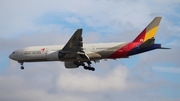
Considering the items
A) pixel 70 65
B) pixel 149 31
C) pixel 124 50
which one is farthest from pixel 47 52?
pixel 149 31

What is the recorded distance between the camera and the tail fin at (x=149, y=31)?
64750mm

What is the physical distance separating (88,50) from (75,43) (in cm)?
301

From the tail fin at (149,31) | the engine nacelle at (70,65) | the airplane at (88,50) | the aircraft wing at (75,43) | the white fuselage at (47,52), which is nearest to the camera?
the aircraft wing at (75,43)

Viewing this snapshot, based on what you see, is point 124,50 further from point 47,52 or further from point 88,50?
point 47,52

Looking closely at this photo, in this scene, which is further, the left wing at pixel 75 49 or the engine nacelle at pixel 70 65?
the engine nacelle at pixel 70 65

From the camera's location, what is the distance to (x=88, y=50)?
65.4 meters

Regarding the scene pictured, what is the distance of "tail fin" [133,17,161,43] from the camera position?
6475cm

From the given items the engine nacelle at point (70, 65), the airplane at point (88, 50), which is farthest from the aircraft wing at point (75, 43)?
the engine nacelle at point (70, 65)

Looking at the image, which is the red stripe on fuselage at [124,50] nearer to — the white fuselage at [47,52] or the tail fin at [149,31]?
the white fuselage at [47,52]

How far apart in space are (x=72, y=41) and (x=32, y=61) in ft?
30.9

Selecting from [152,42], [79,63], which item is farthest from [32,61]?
[152,42]

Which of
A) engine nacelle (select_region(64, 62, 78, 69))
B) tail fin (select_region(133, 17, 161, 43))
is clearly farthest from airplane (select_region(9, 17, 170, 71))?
engine nacelle (select_region(64, 62, 78, 69))

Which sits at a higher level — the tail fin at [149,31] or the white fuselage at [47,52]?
the tail fin at [149,31]

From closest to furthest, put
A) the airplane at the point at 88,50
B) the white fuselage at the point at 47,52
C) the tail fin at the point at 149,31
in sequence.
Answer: the airplane at the point at 88,50, the white fuselage at the point at 47,52, the tail fin at the point at 149,31
